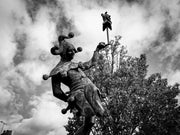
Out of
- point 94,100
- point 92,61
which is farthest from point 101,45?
point 94,100

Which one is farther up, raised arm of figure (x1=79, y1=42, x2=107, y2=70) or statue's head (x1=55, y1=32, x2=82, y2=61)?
statue's head (x1=55, y1=32, x2=82, y2=61)

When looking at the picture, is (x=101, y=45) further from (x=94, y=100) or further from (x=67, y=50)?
(x=94, y=100)

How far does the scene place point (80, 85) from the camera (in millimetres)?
4129

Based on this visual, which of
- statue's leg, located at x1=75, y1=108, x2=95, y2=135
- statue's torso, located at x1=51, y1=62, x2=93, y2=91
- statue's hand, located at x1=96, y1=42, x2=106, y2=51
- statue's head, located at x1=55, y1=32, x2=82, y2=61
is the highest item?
statue's head, located at x1=55, y1=32, x2=82, y2=61

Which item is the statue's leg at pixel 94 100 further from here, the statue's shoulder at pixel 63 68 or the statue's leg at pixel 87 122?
the statue's shoulder at pixel 63 68

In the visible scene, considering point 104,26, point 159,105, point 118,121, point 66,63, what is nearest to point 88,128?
point 66,63

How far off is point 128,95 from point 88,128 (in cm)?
1475

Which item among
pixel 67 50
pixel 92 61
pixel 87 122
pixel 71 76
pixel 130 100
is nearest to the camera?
pixel 87 122

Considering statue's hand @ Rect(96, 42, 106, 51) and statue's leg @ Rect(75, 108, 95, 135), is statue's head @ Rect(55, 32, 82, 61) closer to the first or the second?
statue's hand @ Rect(96, 42, 106, 51)

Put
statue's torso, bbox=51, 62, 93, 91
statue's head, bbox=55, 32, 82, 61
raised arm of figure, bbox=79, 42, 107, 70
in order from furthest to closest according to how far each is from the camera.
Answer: statue's head, bbox=55, 32, 82, 61 → raised arm of figure, bbox=79, 42, 107, 70 → statue's torso, bbox=51, 62, 93, 91

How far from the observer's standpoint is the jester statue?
145 inches

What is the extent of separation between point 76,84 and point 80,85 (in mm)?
120

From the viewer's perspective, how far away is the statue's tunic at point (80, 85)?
3709mm

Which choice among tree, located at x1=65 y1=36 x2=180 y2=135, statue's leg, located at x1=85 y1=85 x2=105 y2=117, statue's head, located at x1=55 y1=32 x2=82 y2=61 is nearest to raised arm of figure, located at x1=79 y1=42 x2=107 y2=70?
statue's head, located at x1=55 y1=32 x2=82 y2=61
